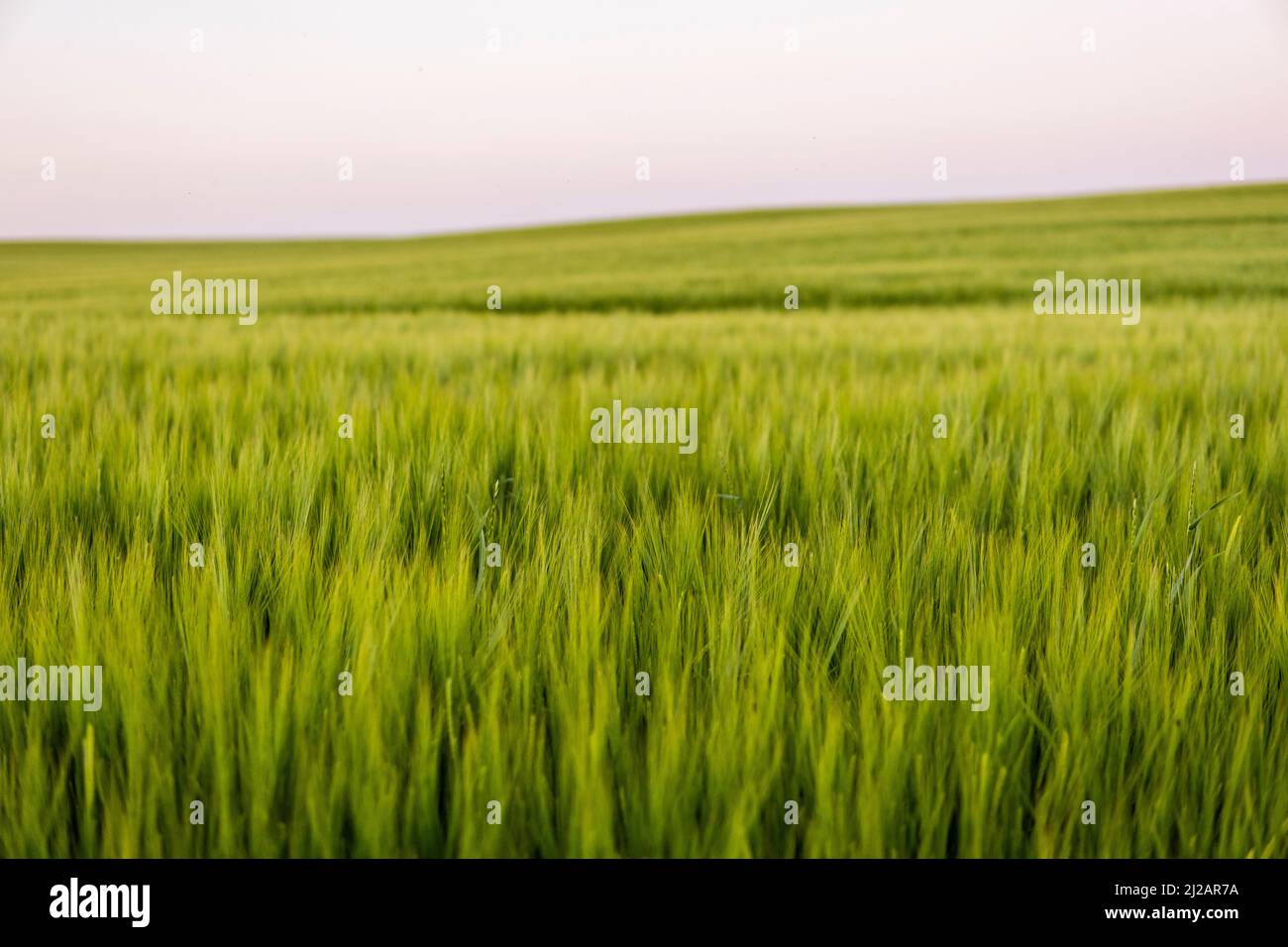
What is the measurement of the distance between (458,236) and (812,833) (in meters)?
44.9

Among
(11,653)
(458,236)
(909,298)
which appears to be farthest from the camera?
(458,236)

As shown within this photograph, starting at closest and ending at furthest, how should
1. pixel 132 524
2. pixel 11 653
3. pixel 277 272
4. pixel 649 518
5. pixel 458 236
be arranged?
pixel 11 653 < pixel 649 518 < pixel 132 524 < pixel 277 272 < pixel 458 236

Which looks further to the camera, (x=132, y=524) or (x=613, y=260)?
(x=613, y=260)

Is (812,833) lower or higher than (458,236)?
lower

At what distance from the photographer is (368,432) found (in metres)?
1.93

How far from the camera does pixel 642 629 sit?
1.03m

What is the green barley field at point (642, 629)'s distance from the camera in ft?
2.48

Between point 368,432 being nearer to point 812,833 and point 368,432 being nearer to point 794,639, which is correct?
point 794,639

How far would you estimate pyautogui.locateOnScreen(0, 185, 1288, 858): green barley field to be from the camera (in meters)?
0.76

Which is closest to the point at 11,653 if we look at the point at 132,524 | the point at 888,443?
the point at 132,524

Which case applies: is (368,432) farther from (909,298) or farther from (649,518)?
(909,298)
